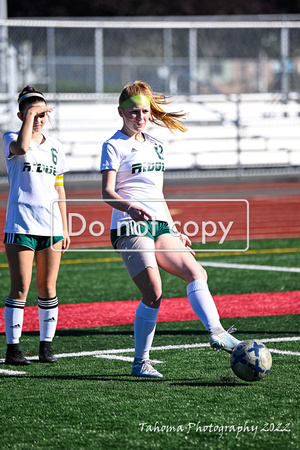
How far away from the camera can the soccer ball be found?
5.32 meters

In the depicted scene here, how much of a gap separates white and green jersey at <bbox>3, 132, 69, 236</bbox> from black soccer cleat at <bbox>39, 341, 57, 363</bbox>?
0.85 metres

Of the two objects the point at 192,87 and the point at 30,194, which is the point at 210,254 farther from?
the point at 192,87

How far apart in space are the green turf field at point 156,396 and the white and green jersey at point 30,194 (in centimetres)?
101

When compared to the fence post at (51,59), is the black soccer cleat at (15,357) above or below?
below

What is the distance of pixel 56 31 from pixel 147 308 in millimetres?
24547

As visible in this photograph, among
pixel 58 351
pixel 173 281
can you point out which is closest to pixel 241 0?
pixel 173 281

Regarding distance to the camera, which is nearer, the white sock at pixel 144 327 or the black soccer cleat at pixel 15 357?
the white sock at pixel 144 327

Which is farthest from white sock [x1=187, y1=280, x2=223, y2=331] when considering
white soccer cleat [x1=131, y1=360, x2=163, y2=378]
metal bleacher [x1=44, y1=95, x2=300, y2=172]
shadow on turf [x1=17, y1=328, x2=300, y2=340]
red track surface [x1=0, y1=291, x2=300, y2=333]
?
metal bleacher [x1=44, y1=95, x2=300, y2=172]

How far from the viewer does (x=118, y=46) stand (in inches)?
1192

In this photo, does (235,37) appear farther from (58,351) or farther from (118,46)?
(58,351)

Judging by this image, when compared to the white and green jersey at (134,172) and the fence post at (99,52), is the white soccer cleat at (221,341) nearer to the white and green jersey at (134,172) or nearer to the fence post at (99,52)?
the white and green jersey at (134,172)

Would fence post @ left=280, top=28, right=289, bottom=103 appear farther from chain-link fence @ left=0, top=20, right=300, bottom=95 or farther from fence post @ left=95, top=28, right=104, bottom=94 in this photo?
fence post @ left=95, top=28, right=104, bottom=94

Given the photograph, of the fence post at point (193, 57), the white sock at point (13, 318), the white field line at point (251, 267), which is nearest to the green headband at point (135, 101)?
the white sock at point (13, 318)

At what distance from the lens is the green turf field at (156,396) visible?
173 inches
